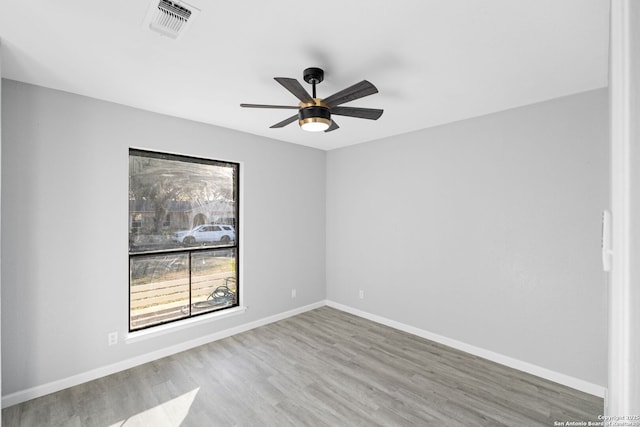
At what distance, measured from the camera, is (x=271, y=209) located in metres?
4.21

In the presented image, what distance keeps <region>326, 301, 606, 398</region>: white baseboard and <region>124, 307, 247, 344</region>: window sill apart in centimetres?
193

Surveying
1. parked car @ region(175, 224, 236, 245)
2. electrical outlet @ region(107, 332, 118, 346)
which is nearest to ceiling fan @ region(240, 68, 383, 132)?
parked car @ region(175, 224, 236, 245)

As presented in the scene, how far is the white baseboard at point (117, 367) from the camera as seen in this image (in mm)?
2416

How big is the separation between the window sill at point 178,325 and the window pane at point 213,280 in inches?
5.0

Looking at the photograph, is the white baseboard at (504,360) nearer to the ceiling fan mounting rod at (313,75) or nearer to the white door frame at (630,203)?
the white door frame at (630,203)

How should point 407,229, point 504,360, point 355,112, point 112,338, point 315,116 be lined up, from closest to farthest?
point 315,116, point 355,112, point 112,338, point 504,360, point 407,229

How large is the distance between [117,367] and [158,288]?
0.80 metres

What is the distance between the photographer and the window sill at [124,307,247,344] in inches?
119

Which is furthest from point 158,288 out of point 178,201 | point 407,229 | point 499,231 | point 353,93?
point 499,231

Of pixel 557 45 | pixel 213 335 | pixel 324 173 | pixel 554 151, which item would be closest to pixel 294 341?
pixel 213 335

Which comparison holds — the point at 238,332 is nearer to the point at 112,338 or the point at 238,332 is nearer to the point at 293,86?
the point at 112,338

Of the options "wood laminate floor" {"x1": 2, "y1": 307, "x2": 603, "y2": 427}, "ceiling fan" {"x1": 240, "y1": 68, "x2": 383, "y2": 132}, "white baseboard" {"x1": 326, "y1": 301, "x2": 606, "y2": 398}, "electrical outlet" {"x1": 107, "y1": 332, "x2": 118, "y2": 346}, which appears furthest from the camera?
"electrical outlet" {"x1": 107, "y1": 332, "x2": 118, "y2": 346}

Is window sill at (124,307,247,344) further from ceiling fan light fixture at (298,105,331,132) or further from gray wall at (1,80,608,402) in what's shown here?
ceiling fan light fixture at (298,105,331,132)

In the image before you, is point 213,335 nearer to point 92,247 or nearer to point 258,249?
point 258,249
